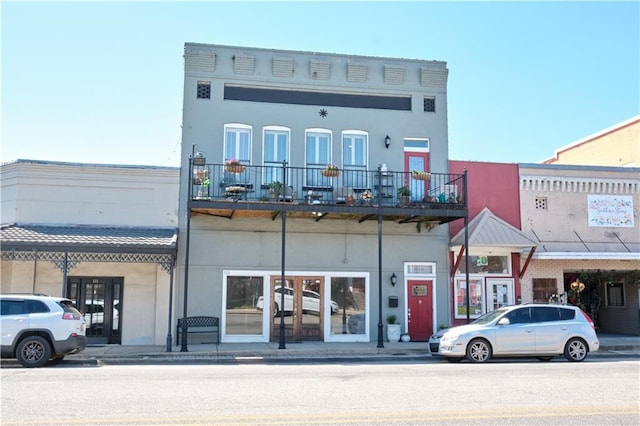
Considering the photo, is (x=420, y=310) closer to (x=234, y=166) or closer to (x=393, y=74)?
(x=234, y=166)

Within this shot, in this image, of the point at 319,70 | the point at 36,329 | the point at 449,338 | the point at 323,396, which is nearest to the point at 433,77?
the point at 319,70

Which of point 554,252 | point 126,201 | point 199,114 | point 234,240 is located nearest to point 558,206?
point 554,252

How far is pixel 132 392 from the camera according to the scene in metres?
9.06

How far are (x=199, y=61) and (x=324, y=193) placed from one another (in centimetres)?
585

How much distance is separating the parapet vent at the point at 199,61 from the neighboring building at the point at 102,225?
3.47 metres

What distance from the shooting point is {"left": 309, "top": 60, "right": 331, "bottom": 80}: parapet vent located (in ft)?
66.8

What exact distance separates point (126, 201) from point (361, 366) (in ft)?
31.2

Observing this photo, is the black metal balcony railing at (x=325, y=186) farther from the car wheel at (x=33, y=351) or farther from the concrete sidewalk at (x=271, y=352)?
the car wheel at (x=33, y=351)

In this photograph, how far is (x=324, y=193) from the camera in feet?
64.8

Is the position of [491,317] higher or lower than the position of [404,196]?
lower

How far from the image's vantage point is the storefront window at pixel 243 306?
19.0 metres

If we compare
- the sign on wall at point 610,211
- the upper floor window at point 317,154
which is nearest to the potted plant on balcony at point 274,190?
the upper floor window at point 317,154

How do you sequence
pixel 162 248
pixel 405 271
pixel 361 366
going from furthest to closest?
pixel 405 271, pixel 162 248, pixel 361 366

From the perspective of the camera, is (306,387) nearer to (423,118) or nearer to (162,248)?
(162,248)
